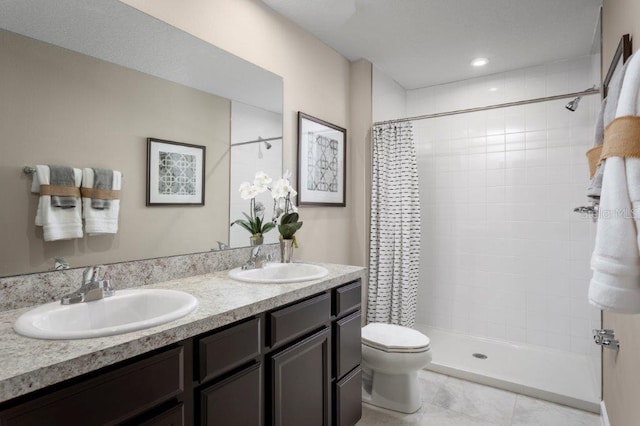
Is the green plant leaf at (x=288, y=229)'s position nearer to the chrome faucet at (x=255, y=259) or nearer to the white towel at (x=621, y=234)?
the chrome faucet at (x=255, y=259)

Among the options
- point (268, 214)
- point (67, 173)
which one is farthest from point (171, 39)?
point (268, 214)

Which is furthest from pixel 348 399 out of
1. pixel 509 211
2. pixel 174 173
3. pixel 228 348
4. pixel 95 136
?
pixel 509 211

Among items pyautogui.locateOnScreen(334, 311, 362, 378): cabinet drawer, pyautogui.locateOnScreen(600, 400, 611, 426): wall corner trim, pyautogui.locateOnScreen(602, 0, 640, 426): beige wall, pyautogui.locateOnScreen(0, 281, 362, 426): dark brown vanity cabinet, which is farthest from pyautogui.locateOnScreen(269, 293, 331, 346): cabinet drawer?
pyautogui.locateOnScreen(600, 400, 611, 426): wall corner trim

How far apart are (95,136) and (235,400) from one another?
1.13m

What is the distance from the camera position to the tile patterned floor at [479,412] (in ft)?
6.89

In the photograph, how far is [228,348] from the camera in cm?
121

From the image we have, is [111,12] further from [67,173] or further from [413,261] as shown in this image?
[413,261]

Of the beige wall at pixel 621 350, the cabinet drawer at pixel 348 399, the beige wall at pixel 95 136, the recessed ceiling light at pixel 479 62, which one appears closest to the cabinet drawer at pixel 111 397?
the beige wall at pixel 95 136

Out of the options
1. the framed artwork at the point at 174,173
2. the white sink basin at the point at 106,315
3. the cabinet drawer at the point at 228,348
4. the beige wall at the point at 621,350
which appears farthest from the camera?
the framed artwork at the point at 174,173

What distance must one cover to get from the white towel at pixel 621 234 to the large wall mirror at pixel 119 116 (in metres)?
1.60

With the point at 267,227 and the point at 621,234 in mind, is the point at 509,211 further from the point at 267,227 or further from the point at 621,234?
the point at 621,234

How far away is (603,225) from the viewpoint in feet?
2.60

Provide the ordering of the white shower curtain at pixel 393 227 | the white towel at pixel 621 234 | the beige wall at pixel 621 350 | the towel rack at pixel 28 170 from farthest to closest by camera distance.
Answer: the white shower curtain at pixel 393 227, the beige wall at pixel 621 350, the towel rack at pixel 28 170, the white towel at pixel 621 234

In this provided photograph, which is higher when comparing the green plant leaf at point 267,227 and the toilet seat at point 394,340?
the green plant leaf at point 267,227
